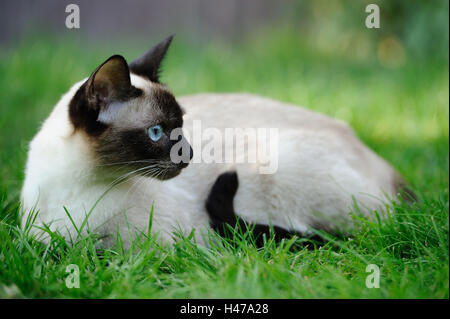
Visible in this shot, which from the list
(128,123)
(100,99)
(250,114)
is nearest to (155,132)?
(128,123)

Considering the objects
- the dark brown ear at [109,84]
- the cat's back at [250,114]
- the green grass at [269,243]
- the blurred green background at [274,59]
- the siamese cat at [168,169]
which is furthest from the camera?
the blurred green background at [274,59]

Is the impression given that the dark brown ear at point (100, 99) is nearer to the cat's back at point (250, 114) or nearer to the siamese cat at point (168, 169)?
the siamese cat at point (168, 169)

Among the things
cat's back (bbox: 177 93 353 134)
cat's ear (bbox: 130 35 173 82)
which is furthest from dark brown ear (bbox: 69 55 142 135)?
cat's back (bbox: 177 93 353 134)

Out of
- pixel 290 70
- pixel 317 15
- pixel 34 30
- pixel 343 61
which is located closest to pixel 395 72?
pixel 343 61

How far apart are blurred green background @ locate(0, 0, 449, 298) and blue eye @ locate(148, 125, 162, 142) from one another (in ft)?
2.99

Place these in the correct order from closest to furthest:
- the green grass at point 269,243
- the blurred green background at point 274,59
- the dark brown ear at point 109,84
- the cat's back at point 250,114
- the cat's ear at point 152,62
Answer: the green grass at point 269,243
the dark brown ear at point 109,84
the cat's ear at point 152,62
the cat's back at point 250,114
the blurred green background at point 274,59

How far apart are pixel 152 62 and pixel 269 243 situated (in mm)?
1041

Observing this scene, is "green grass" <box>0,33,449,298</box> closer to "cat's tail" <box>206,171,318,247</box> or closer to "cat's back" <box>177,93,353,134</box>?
"cat's tail" <box>206,171,318,247</box>

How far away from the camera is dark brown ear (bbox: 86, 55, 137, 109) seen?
1.69 m

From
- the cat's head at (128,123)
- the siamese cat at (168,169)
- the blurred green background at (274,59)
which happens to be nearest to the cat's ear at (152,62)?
the siamese cat at (168,169)

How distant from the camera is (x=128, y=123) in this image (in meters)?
1.85

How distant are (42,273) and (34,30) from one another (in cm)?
515

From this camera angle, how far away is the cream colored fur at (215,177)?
186cm

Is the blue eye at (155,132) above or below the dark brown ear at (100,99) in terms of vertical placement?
below
